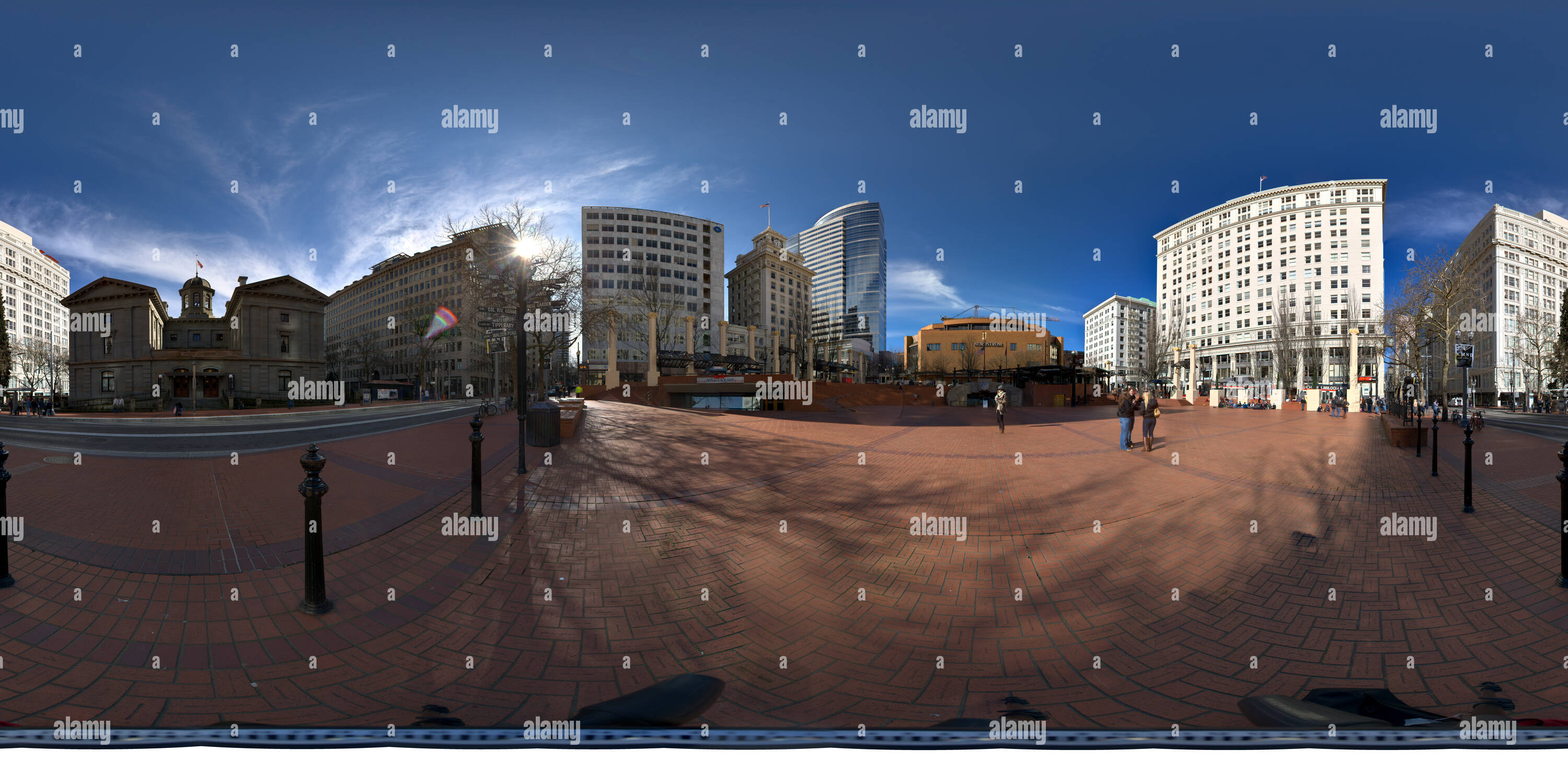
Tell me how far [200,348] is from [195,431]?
77.8 ft

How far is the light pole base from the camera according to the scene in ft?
8.21

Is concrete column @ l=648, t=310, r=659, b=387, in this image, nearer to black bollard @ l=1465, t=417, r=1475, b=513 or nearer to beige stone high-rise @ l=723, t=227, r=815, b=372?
black bollard @ l=1465, t=417, r=1475, b=513

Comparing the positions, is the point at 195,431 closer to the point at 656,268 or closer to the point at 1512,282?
the point at 656,268

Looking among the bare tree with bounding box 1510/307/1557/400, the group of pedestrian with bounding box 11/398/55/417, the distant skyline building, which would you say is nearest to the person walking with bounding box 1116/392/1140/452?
the group of pedestrian with bounding box 11/398/55/417

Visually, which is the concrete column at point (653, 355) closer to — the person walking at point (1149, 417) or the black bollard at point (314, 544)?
the person walking at point (1149, 417)

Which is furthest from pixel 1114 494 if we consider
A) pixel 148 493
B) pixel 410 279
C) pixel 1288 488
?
pixel 410 279

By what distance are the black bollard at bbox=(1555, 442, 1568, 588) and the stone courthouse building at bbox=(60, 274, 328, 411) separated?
27.3 meters

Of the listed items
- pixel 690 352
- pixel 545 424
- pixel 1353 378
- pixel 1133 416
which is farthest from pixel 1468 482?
pixel 690 352

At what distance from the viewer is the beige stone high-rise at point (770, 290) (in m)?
72.7

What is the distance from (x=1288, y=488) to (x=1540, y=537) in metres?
1.57

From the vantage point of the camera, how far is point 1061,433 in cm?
1139

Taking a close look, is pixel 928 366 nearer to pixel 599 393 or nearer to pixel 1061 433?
pixel 599 393

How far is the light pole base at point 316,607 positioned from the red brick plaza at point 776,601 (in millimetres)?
75

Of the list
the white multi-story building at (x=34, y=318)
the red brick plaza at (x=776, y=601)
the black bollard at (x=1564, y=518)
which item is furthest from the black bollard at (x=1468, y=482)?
the white multi-story building at (x=34, y=318)
